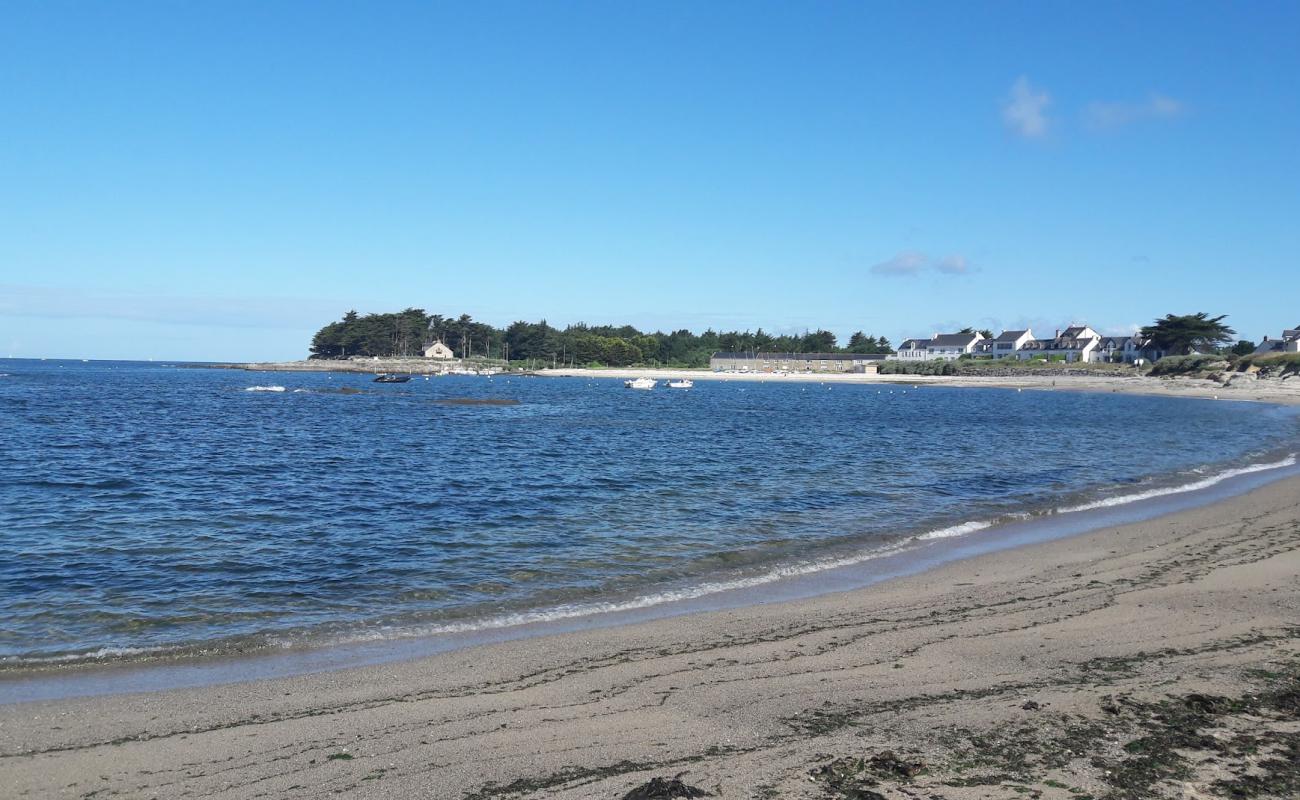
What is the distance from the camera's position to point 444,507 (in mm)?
22375

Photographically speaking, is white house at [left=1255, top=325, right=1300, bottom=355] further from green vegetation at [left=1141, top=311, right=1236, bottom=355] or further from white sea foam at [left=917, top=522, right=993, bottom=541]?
white sea foam at [left=917, top=522, right=993, bottom=541]

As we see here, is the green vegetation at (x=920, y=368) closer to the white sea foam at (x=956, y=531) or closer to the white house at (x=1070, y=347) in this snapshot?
the white house at (x=1070, y=347)

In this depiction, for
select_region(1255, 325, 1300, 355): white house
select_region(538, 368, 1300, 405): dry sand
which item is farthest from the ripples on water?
select_region(1255, 325, 1300, 355): white house

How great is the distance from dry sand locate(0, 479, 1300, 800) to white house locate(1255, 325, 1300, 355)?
453ft

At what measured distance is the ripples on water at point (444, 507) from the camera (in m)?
13.3

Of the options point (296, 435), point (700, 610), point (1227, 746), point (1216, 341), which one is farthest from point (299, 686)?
point (1216, 341)

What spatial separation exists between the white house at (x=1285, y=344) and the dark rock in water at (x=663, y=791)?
14429 cm

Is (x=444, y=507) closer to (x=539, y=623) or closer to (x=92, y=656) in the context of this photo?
(x=539, y=623)

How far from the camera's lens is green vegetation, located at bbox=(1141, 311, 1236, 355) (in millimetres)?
135875

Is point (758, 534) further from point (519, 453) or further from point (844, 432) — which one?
point (844, 432)

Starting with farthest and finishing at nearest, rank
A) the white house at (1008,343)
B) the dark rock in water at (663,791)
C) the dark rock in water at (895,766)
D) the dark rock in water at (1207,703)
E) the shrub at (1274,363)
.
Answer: the white house at (1008,343) < the shrub at (1274,363) < the dark rock in water at (1207,703) < the dark rock in water at (895,766) < the dark rock in water at (663,791)

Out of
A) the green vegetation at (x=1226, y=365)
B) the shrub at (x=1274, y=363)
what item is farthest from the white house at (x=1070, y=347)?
the shrub at (x=1274, y=363)

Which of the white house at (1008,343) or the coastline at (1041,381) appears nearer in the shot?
the coastline at (1041,381)

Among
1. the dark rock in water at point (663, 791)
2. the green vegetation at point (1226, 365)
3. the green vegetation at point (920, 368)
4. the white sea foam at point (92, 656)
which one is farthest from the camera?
the green vegetation at point (920, 368)
